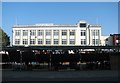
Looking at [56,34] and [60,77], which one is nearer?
[60,77]

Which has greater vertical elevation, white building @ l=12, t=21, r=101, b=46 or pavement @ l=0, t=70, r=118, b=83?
white building @ l=12, t=21, r=101, b=46

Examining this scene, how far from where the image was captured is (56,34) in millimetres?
143250

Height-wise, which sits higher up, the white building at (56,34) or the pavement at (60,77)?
the white building at (56,34)

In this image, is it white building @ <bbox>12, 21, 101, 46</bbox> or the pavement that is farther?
white building @ <bbox>12, 21, 101, 46</bbox>

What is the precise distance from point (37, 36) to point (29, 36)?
3374 mm

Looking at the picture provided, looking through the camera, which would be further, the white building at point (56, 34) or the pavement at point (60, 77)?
the white building at point (56, 34)

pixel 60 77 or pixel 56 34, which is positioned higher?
pixel 56 34

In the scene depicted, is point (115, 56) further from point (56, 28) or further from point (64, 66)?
point (56, 28)

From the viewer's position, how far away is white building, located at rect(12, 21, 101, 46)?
140m

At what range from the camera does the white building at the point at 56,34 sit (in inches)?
5507

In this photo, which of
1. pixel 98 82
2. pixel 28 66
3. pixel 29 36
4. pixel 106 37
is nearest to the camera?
pixel 98 82

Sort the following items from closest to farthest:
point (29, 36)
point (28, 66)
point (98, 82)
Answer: point (98, 82) → point (28, 66) → point (29, 36)

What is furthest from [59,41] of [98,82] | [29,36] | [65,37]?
[98,82]

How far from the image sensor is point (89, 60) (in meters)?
42.8
